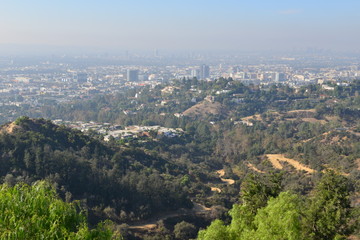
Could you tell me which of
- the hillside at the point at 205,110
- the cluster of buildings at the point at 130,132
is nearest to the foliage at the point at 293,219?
the cluster of buildings at the point at 130,132

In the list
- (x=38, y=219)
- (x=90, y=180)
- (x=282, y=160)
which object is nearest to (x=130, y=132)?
(x=282, y=160)

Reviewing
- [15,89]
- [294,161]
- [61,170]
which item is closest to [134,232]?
[61,170]

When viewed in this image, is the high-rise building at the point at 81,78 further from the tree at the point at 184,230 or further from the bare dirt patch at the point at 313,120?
the tree at the point at 184,230

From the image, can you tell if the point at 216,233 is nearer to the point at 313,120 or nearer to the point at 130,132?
the point at 130,132

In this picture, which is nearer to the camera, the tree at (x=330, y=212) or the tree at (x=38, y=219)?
the tree at (x=38, y=219)

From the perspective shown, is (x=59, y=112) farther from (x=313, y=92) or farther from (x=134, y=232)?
(x=134, y=232)
